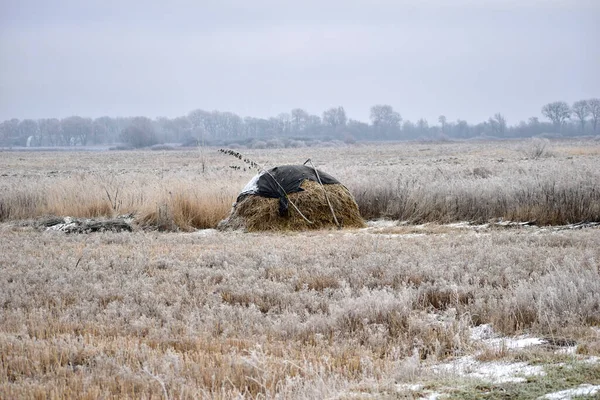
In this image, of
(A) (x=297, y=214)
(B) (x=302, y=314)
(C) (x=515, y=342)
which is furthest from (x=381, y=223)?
(C) (x=515, y=342)

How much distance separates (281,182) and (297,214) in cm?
96

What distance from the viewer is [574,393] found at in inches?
161

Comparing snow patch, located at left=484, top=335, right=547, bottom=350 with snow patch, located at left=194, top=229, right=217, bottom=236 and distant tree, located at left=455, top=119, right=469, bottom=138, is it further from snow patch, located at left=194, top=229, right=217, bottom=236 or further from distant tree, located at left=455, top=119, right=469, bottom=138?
distant tree, located at left=455, top=119, right=469, bottom=138

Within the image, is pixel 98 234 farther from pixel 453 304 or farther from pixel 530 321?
pixel 530 321

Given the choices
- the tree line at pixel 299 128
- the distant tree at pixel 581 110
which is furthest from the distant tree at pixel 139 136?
the distant tree at pixel 581 110

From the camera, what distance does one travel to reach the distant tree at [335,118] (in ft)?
610

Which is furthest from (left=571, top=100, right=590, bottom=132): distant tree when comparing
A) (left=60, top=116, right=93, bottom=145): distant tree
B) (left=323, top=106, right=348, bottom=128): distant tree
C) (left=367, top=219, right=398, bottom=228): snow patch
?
(left=367, top=219, right=398, bottom=228): snow patch

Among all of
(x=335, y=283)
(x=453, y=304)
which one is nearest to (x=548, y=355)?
(x=453, y=304)

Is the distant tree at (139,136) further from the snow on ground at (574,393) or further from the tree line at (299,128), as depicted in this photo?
the snow on ground at (574,393)

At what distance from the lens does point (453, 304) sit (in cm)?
688

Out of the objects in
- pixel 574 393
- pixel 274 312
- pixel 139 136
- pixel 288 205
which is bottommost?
pixel 274 312

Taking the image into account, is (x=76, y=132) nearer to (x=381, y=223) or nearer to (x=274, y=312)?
(x=381, y=223)

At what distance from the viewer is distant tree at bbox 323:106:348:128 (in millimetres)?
186000

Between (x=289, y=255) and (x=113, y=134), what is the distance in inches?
7368
